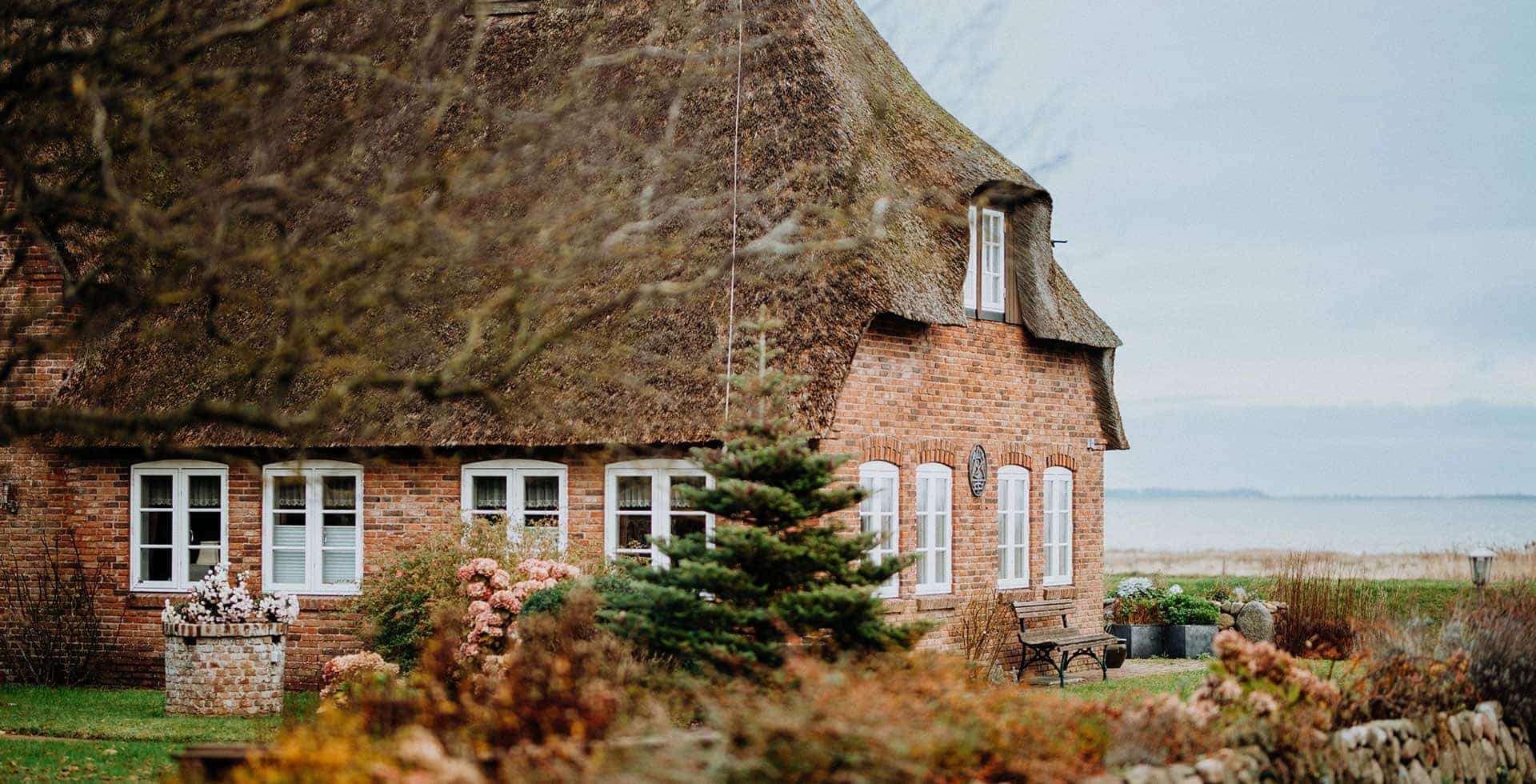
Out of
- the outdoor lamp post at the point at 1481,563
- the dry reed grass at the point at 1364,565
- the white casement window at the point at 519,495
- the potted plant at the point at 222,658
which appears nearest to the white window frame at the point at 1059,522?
the outdoor lamp post at the point at 1481,563

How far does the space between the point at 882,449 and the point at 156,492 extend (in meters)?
8.55

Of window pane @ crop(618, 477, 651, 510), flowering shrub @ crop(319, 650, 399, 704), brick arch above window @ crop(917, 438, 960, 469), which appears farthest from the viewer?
brick arch above window @ crop(917, 438, 960, 469)

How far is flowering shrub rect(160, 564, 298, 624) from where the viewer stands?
51.0 ft

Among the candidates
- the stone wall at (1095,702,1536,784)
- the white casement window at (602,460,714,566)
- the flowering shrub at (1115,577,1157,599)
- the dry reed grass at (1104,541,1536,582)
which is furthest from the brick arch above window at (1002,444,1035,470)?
the stone wall at (1095,702,1536,784)

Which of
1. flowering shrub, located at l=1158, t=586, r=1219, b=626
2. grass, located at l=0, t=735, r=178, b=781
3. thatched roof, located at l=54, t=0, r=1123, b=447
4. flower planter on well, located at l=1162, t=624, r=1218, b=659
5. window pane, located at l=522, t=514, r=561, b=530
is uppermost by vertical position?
thatched roof, located at l=54, t=0, r=1123, b=447

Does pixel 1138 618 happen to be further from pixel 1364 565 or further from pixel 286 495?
Result: pixel 286 495

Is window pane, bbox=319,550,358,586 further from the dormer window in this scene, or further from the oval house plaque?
the dormer window

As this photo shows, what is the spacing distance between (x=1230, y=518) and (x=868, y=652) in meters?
150

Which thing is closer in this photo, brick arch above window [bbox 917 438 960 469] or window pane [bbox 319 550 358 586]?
brick arch above window [bbox 917 438 960 469]

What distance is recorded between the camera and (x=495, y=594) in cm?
1481

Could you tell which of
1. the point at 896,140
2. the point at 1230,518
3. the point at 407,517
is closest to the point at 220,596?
the point at 407,517

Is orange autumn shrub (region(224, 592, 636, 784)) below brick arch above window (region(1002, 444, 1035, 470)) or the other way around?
below

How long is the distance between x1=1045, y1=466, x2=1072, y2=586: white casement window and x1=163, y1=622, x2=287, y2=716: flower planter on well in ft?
30.8

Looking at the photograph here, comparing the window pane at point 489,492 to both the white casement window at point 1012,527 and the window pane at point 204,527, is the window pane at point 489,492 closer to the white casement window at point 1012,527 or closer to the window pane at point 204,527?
the window pane at point 204,527
